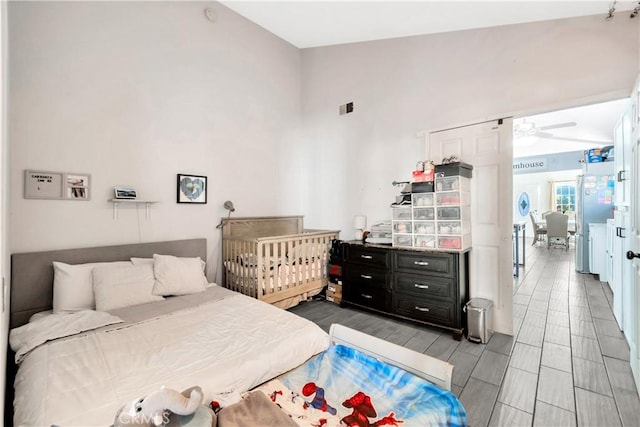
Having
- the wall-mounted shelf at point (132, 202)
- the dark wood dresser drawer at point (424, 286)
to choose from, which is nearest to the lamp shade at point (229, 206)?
the wall-mounted shelf at point (132, 202)

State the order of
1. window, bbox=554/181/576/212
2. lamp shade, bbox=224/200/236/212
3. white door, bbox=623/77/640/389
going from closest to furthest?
1. white door, bbox=623/77/640/389
2. lamp shade, bbox=224/200/236/212
3. window, bbox=554/181/576/212

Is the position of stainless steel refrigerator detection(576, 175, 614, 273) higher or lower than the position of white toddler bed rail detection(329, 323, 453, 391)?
higher

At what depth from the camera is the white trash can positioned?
2.58 meters

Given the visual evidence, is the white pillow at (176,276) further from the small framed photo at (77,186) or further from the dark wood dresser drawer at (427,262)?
the dark wood dresser drawer at (427,262)

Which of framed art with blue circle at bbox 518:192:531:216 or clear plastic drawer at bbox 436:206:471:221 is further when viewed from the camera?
framed art with blue circle at bbox 518:192:531:216

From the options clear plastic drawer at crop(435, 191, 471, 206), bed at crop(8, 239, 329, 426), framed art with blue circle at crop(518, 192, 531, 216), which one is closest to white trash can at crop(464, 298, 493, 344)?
clear plastic drawer at crop(435, 191, 471, 206)

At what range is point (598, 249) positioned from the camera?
178 inches

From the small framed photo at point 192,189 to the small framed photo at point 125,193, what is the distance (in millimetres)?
460

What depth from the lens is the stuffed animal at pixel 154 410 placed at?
1.01m

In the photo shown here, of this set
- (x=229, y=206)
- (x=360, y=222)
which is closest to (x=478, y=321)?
(x=360, y=222)

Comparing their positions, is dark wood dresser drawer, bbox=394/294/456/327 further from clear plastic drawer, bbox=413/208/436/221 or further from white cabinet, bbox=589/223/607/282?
white cabinet, bbox=589/223/607/282

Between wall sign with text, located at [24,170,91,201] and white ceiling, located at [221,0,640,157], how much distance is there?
2.68m

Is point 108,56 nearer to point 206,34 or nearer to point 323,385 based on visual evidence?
point 206,34

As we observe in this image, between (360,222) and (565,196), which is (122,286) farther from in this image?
(565,196)
